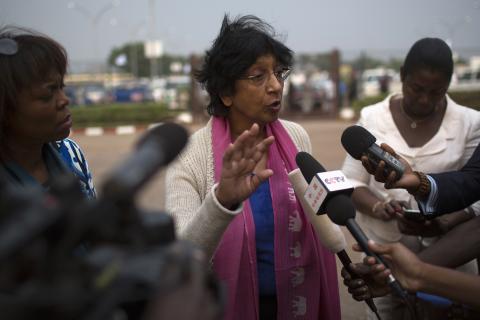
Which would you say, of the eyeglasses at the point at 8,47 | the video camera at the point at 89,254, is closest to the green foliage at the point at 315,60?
the eyeglasses at the point at 8,47

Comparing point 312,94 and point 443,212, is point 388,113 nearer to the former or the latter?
point 443,212

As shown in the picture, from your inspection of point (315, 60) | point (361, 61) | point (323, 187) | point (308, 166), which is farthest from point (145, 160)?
point (361, 61)

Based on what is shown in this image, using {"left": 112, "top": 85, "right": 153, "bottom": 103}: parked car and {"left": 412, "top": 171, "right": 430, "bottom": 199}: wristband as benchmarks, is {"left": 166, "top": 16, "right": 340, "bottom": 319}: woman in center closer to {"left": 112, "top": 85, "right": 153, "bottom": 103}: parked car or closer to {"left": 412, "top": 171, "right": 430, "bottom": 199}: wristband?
{"left": 412, "top": 171, "right": 430, "bottom": 199}: wristband

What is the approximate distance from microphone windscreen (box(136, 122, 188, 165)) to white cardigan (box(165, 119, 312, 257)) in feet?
2.04

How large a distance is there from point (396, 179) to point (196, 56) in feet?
54.0

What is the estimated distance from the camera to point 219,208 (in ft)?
5.79

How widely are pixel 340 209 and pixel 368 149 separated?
41 centimetres

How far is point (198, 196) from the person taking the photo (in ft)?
6.96

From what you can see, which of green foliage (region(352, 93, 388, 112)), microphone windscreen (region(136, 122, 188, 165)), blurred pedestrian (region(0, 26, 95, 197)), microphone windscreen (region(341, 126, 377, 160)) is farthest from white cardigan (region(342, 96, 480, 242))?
green foliage (region(352, 93, 388, 112))

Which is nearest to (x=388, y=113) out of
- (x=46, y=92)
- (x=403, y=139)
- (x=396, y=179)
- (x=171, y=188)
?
(x=403, y=139)

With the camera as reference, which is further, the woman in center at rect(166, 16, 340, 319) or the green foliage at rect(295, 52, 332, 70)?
the green foliage at rect(295, 52, 332, 70)

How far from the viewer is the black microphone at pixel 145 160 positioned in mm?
828

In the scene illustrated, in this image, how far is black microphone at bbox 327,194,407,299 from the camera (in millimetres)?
1462

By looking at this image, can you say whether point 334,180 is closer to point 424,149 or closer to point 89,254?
point 424,149
